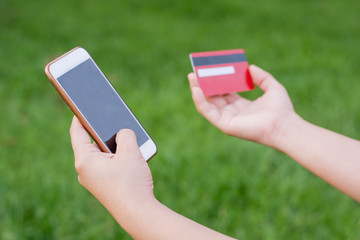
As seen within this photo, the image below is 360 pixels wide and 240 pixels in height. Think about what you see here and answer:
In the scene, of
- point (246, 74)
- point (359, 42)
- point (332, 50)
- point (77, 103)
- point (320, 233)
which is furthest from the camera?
point (359, 42)

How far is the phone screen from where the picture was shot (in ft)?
3.77

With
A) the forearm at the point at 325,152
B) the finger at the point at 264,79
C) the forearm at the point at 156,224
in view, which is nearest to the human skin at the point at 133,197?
the forearm at the point at 156,224

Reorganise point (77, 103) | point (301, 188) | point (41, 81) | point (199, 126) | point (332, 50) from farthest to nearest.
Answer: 1. point (332, 50)
2. point (41, 81)
3. point (199, 126)
4. point (301, 188)
5. point (77, 103)

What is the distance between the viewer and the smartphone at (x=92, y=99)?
113cm

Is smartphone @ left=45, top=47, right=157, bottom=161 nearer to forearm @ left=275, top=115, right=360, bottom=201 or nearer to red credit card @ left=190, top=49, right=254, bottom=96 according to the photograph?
red credit card @ left=190, top=49, right=254, bottom=96

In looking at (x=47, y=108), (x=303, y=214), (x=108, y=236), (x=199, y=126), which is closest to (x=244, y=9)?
(x=199, y=126)

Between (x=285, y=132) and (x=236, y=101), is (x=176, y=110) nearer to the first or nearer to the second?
(x=236, y=101)

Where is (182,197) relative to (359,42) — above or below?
above

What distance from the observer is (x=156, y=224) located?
96 cm

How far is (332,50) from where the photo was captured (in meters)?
4.67

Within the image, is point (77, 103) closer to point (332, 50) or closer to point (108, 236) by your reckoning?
point (108, 236)

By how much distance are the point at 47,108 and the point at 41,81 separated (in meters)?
0.48

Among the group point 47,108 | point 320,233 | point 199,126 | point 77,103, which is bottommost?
point 320,233

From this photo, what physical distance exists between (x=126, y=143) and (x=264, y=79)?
2.74ft
